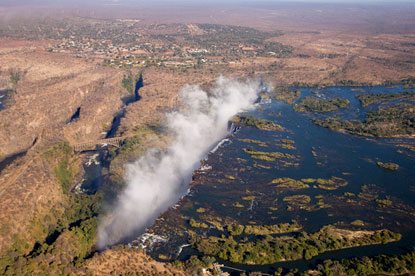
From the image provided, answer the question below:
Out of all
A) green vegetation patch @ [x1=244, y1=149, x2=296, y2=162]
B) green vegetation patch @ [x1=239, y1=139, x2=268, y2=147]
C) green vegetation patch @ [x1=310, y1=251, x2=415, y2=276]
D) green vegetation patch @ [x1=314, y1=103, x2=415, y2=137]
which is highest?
green vegetation patch @ [x1=314, y1=103, x2=415, y2=137]

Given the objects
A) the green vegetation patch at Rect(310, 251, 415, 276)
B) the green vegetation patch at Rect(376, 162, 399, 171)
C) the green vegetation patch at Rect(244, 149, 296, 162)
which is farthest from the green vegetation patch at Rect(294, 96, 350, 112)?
the green vegetation patch at Rect(310, 251, 415, 276)

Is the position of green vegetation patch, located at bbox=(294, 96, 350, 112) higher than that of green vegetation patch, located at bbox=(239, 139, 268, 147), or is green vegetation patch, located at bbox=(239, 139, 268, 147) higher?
green vegetation patch, located at bbox=(294, 96, 350, 112)

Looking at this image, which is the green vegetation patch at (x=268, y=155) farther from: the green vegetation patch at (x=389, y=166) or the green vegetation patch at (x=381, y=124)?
the green vegetation patch at (x=381, y=124)

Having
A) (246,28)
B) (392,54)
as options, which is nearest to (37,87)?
(392,54)

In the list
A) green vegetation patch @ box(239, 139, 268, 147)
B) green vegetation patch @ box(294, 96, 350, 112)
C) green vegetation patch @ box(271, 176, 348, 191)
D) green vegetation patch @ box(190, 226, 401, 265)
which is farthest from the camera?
green vegetation patch @ box(294, 96, 350, 112)

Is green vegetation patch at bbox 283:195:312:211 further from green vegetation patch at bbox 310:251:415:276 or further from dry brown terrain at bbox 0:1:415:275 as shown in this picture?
dry brown terrain at bbox 0:1:415:275

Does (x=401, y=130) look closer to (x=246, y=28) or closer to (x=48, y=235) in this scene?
(x=48, y=235)

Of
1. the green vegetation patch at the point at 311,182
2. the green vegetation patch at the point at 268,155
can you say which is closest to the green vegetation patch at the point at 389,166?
the green vegetation patch at the point at 311,182
